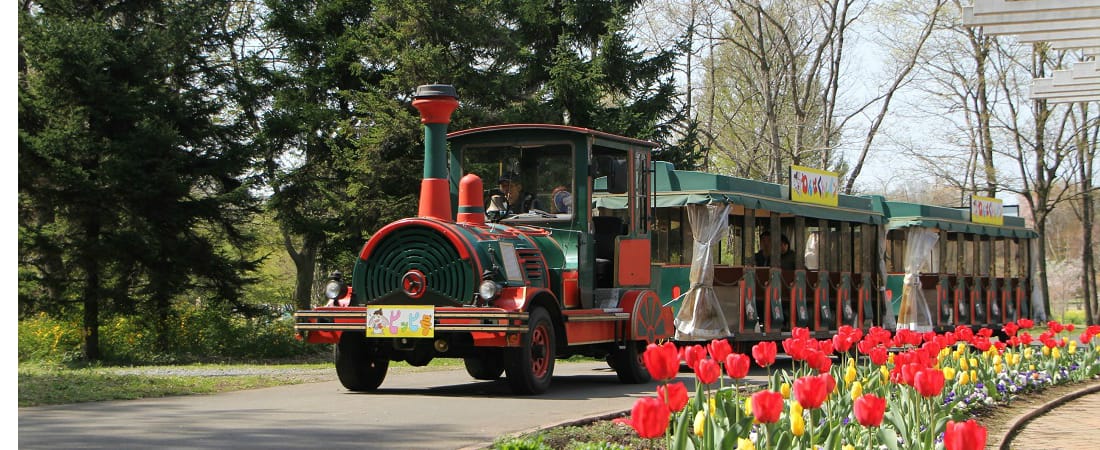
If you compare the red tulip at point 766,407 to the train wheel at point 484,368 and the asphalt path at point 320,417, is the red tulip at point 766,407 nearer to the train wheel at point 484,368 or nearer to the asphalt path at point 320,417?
the asphalt path at point 320,417

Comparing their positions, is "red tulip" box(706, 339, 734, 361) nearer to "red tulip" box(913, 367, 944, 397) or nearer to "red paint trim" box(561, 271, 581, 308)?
"red tulip" box(913, 367, 944, 397)

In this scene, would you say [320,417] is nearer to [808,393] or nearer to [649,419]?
[808,393]

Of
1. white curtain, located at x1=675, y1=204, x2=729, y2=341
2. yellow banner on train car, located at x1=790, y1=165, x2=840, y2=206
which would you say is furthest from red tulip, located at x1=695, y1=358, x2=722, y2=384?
yellow banner on train car, located at x1=790, y1=165, x2=840, y2=206

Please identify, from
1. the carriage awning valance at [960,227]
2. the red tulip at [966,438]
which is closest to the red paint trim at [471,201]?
the red tulip at [966,438]

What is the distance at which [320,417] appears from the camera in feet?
31.1

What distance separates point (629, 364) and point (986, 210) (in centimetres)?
1696

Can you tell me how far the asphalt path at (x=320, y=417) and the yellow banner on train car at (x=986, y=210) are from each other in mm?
16243

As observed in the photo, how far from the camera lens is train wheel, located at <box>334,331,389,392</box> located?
472 inches

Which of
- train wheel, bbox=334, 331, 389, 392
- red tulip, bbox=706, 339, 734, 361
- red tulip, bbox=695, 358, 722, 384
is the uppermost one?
red tulip, bbox=706, 339, 734, 361

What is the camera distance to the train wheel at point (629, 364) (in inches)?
542

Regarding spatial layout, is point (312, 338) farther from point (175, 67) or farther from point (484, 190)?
point (175, 67)

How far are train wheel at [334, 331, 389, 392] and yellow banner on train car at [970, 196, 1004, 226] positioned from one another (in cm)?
1833

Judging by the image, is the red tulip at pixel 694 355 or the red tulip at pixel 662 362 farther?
the red tulip at pixel 694 355

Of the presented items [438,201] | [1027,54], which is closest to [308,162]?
[438,201]
